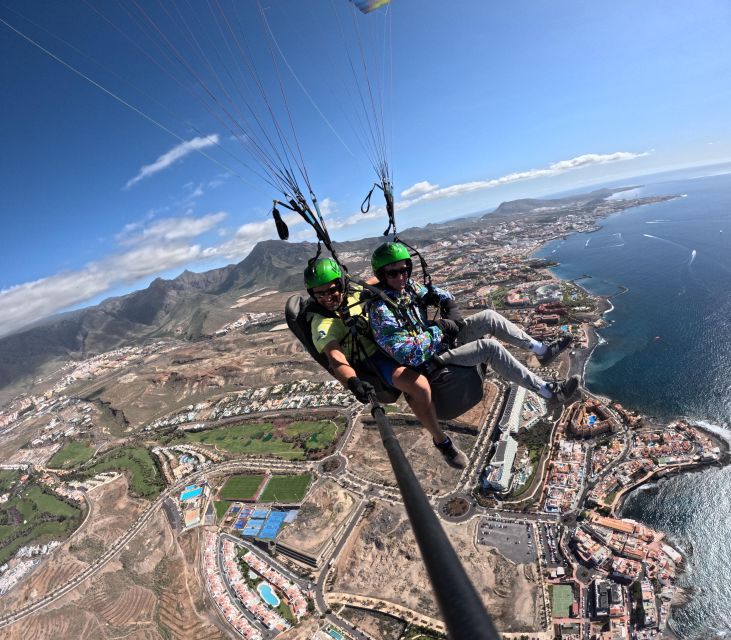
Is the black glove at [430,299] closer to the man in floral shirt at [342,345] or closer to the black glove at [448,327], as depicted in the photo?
the black glove at [448,327]

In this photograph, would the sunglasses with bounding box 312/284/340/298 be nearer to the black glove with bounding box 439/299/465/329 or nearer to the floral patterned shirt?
the floral patterned shirt

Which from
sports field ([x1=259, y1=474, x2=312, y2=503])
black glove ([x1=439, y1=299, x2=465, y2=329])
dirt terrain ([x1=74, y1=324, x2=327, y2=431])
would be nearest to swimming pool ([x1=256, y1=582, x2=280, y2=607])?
sports field ([x1=259, y1=474, x2=312, y2=503])

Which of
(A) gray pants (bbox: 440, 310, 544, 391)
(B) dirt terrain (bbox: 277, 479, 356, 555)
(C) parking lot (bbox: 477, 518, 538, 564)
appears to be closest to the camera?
(A) gray pants (bbox: 440, 310, 544, 391)

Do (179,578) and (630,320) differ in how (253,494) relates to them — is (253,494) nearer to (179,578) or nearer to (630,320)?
(179,578)

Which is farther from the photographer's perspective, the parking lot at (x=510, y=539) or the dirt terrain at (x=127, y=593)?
the dirt terrain at (x=127, y=593)

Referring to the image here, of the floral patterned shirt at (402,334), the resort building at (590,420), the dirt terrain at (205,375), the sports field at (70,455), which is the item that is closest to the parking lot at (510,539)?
the resort building at (590,420)

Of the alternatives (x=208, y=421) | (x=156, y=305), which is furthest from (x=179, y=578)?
(x=156, y=305)
